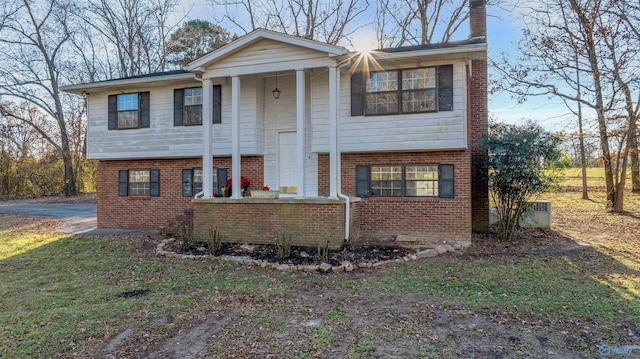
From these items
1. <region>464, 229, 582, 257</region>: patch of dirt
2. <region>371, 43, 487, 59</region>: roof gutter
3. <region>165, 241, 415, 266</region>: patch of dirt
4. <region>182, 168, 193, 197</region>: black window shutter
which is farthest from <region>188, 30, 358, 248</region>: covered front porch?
<region>464, 229, 582, 257</region>: patch of dirt

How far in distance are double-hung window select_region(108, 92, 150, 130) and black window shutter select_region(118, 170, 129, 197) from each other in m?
1.47

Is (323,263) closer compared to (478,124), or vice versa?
(323,263)

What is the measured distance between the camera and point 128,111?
479 inches

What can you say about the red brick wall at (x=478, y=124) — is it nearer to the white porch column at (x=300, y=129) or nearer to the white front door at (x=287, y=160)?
the white porch column at (x=300, y=129)

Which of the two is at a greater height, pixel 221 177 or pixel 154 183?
pixel 221 177

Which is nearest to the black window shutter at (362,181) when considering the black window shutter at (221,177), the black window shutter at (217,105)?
→ the black window shutter at (221,177)

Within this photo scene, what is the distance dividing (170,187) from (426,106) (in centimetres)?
798

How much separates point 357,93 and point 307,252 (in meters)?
4.17

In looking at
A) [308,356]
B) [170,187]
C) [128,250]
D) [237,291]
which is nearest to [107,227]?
[170,187]

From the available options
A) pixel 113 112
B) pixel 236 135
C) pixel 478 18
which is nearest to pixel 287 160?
pixel 236 135

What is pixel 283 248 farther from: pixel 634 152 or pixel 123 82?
pixel 634 152

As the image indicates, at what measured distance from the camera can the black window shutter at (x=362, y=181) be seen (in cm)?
1012

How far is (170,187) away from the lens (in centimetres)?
1210

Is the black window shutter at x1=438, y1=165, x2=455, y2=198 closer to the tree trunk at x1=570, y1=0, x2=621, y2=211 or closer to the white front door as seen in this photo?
the white front door
